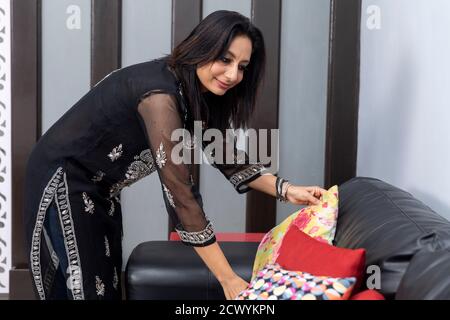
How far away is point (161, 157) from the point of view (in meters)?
1.43

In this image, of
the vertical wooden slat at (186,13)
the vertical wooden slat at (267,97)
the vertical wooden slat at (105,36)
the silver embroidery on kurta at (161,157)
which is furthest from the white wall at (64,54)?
the silver embroidery on kurta at (161,157)

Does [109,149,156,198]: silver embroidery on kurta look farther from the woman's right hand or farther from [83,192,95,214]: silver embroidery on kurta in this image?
the woman's right hand

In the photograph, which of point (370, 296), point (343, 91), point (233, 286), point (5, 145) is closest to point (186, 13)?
point (343, 91)

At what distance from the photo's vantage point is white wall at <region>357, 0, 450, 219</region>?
1.60 m

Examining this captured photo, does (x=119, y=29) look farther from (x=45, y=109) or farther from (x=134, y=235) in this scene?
(x=134, y=235)

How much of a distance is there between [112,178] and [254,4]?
4.48 feet

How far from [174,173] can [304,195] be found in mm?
523

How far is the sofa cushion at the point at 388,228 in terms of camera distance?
1217mm

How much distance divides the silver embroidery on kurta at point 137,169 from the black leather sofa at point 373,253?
0.91ft

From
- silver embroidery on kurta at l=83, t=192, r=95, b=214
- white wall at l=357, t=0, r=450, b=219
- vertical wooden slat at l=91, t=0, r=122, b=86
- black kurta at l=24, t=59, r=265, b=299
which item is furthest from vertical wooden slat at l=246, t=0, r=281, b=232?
silver embroidery on kurta at l=83, t=192, r=95, b=214

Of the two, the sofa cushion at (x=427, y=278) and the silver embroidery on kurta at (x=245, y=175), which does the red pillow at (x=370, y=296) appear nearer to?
the sofa cushion at (x=427, y=278)

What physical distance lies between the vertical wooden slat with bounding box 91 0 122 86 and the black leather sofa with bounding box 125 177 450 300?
1051 mm

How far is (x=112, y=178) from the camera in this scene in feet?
5.60

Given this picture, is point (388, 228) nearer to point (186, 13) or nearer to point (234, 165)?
point (234, 165)
